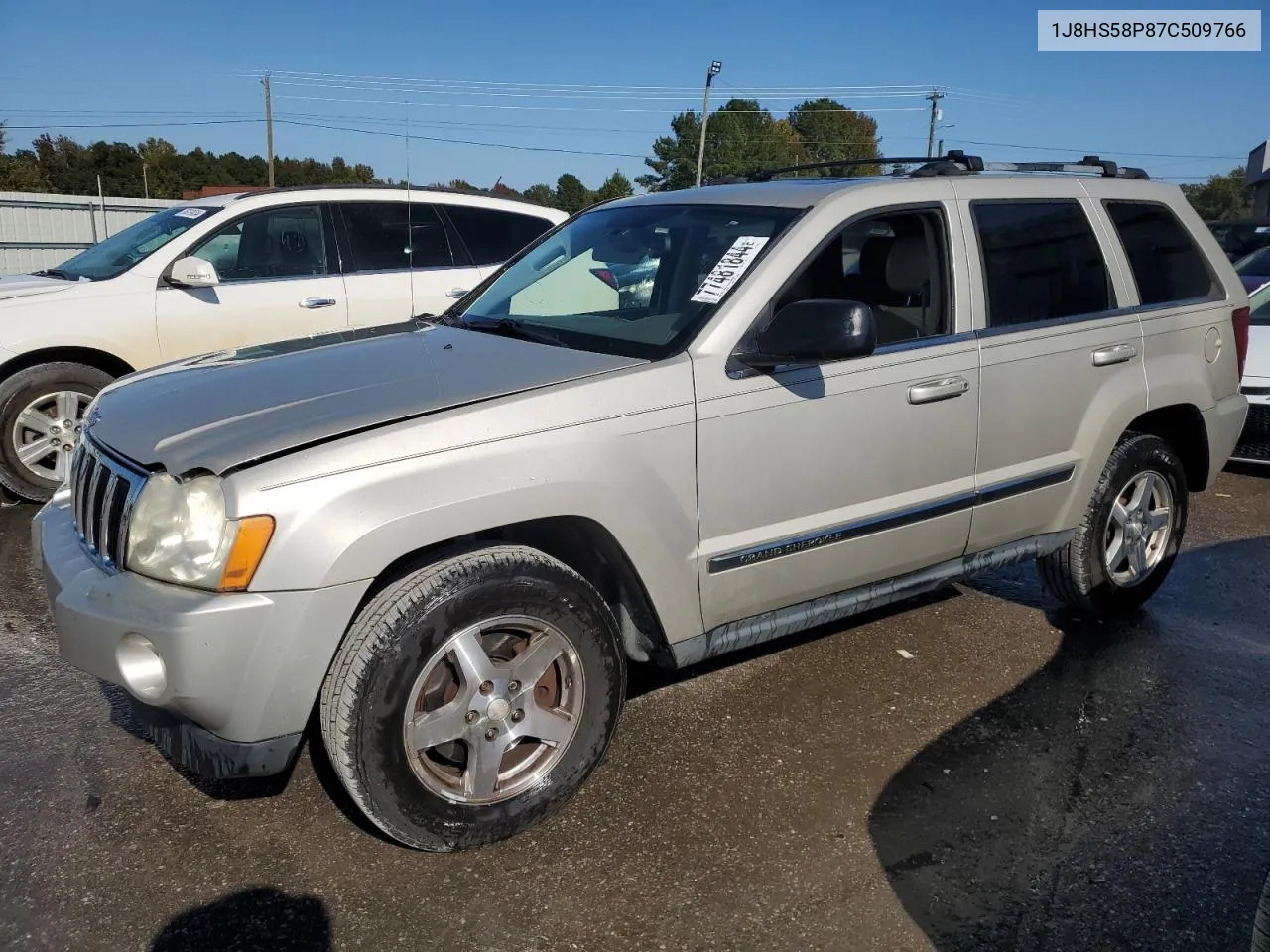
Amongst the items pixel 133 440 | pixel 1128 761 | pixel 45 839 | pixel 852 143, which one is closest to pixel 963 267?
pixel 1128 761

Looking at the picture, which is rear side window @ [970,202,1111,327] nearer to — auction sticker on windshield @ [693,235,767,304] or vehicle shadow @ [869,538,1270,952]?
auction sticker on windshield @ [693,235,767,304]

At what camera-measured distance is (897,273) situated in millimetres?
3848

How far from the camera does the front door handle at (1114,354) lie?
4121 millimetres

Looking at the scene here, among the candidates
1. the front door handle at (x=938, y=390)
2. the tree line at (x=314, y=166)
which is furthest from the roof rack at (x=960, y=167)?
the tree line at (x=314, y=166)

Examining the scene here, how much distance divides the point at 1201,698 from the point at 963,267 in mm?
1832

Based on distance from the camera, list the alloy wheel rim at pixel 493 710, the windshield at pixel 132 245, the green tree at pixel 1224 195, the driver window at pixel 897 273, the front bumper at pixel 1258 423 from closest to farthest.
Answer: the alloy wheel rim at pixel 493 710
the driver window at pixel 897 273
the windshield at pixel 132 245
the front bumper at pixel 1258 423
the green tree at pixel 1224 195

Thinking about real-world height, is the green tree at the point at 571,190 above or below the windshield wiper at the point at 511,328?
above

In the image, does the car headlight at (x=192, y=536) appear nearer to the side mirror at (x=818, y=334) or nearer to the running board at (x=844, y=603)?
the running board at (x=844, y=603)

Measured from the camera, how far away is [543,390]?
287cm

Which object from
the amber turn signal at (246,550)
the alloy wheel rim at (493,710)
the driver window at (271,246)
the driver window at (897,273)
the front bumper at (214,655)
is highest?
the driver window at (271,246)

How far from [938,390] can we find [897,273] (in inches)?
20.5

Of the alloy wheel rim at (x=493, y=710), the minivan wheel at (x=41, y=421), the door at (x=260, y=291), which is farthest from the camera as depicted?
the door at (x=260, y=291)

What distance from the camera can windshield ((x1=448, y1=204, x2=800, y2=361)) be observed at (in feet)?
10.9

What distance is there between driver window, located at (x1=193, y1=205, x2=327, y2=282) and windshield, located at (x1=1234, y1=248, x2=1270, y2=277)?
352 inches
